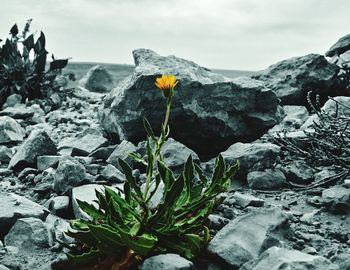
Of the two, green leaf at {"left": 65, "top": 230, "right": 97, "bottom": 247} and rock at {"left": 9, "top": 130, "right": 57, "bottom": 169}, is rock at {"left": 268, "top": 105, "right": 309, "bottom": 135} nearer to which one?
rock at {"left": 9, "top": 130, "right": 57, "bottom": 169}

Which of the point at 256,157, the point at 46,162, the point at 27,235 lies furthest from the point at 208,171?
the point at 27,235

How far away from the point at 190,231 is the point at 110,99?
2993mm

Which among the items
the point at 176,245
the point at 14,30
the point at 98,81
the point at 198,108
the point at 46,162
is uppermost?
the point at 14,30

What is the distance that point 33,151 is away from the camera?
14.3 feet

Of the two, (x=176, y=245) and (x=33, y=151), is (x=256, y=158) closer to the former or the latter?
(x=176, y=245)

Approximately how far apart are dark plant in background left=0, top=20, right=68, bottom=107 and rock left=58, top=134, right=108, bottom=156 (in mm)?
3432

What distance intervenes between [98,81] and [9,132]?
30.6 feet

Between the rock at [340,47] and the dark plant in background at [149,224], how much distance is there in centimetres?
700

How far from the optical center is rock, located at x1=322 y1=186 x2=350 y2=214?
9.76 feet

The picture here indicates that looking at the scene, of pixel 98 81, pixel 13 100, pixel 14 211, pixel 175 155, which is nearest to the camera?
pixel 14 211

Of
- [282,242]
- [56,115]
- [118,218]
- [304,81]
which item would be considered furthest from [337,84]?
[118,218]

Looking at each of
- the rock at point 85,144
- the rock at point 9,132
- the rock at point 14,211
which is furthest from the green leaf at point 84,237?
the rock at point 9,132

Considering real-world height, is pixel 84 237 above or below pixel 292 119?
below

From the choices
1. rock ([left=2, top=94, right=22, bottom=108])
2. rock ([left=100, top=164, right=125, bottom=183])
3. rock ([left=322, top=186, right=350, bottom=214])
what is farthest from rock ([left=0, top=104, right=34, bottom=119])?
rock ([left=322, top=186, right=350, bottom=214])
